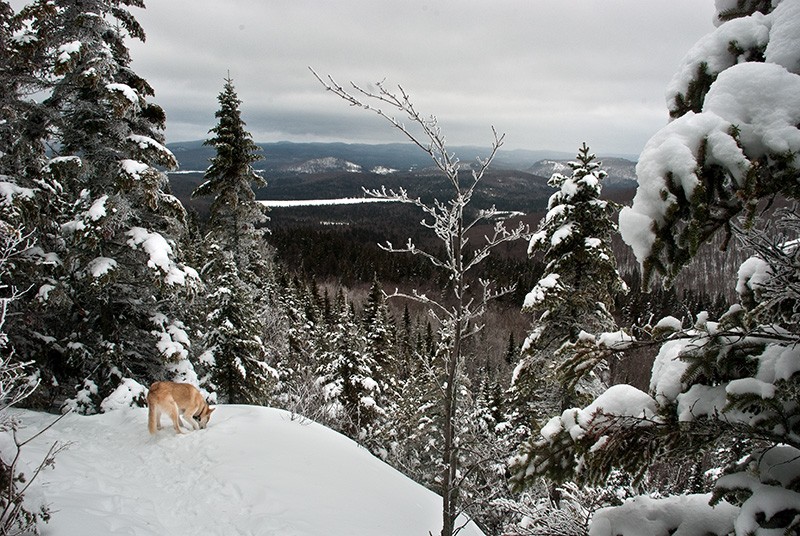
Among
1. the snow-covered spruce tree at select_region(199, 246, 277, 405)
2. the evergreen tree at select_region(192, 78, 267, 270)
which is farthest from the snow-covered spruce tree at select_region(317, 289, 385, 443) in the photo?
the evergreen tree at select_region(192, 78, 267, 270)

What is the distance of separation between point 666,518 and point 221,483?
6155 millimetres

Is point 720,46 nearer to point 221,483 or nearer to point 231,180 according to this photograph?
point 221,483

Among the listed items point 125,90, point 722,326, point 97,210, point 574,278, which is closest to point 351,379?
point 574,278

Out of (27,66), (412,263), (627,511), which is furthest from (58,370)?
(412,263)

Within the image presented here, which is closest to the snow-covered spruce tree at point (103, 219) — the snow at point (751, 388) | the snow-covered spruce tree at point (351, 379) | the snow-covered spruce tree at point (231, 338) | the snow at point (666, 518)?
the snow-covered spruce tree at point (231, 338)

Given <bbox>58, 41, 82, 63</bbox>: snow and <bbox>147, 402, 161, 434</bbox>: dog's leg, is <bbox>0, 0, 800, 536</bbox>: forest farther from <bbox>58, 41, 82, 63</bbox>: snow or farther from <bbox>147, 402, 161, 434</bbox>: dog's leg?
<bbox>147, 402, 161, 434</bbox>: dog's leg

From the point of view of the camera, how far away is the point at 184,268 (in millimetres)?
10398

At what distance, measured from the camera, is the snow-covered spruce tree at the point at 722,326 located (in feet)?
5.29

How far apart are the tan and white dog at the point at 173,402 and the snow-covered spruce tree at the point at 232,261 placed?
6.70m

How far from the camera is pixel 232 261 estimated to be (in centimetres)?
1524

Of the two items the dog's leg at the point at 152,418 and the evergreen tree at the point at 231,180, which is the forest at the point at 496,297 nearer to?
the evergreen tree at the point at 231,180

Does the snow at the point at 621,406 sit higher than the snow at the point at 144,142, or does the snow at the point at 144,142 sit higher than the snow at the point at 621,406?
the snow at the point at 144,142

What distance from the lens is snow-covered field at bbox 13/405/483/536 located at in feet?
17.9

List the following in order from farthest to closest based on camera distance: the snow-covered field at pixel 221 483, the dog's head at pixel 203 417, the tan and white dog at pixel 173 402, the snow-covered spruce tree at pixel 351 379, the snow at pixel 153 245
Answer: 1. the snow-covered spruce tree at pixel 351 379
2. the snow at pixel 153 245
3. the dog's head at pixel 203 417
4. the tan and white dog at pixel 173 402
5. the snow-covered field at pixel 221 483
